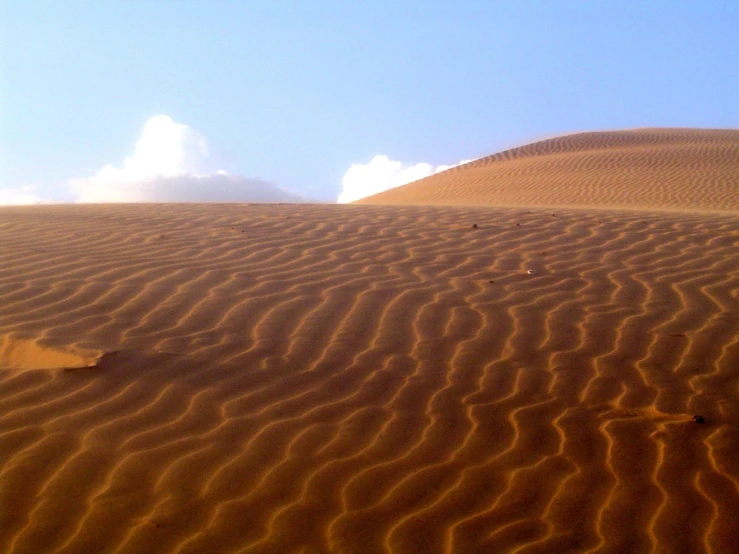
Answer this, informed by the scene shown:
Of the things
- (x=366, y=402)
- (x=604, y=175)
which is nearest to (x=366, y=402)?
(x=366, y=402)

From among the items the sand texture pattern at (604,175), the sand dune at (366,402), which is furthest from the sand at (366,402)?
the sand texture pattern at (604,175)

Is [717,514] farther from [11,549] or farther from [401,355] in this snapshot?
[11,549]

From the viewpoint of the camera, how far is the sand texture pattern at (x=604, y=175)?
64.5 feet

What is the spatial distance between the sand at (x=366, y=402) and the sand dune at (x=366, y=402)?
0.01m

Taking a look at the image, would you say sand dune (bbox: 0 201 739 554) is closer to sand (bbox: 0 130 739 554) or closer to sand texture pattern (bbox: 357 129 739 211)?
sand (bbox: 0 130 739 554)

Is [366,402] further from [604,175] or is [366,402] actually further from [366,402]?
[604,175]

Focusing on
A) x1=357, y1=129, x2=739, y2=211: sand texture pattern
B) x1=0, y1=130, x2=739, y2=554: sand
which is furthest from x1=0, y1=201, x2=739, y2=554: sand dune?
x1=357, y1=129, x2=739, y2=211: sand texture pattern

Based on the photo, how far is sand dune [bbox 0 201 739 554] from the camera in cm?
306

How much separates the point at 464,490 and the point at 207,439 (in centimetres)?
126

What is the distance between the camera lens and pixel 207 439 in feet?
11.9

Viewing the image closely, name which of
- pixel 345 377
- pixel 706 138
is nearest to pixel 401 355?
pixel 345 377

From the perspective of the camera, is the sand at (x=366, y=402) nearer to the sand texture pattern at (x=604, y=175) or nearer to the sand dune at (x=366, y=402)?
the sand dune at (x=366, y=402)

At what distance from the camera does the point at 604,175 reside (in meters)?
23.5

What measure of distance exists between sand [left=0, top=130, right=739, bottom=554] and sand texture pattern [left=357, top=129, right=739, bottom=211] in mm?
11522
